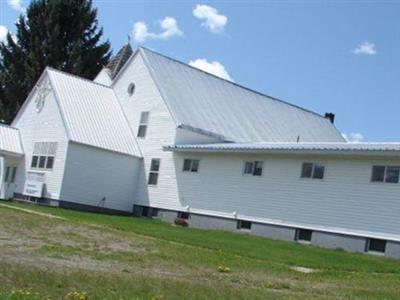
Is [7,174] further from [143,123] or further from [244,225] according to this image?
[244,225]

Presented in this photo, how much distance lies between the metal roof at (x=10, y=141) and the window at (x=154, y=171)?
766 centimetres

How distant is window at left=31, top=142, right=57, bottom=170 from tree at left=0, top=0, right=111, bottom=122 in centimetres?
2198

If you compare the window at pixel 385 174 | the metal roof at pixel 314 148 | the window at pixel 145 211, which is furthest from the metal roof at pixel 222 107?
the window at pixel 385 174

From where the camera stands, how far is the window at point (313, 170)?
2372cm

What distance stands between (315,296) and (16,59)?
50.1 m

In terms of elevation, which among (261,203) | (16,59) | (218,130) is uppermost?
(16,59)

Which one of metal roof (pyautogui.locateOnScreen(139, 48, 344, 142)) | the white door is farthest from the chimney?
the white door

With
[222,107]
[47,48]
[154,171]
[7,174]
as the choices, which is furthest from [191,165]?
[47,48]

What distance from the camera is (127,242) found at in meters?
17.7

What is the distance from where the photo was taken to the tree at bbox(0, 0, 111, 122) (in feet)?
179

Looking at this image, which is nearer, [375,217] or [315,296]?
[315,296]

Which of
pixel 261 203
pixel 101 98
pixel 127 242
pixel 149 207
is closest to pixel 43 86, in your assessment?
pixel 101 98

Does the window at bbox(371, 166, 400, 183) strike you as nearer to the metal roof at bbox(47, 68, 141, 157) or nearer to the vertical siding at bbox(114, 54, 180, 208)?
the vertical siding at bbox(114, 54, 180, 208)

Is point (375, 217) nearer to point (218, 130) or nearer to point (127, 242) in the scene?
point (127, 242)
